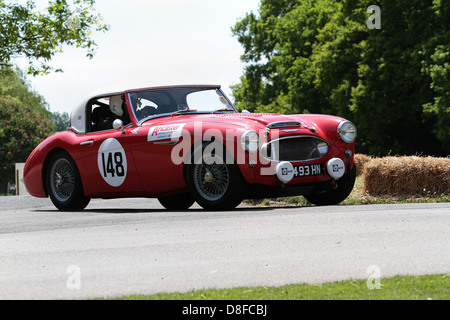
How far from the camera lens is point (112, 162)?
11180 millimetres

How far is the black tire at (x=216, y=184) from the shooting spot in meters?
9.78

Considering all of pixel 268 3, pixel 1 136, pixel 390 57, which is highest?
pixel 268 3

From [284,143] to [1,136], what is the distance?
58.5 meters

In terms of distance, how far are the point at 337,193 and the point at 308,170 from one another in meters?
1.14

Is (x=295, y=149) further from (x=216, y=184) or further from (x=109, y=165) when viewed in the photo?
(x=109, y=165)

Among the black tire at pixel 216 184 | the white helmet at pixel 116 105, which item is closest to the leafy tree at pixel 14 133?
the white helmet at pixel 116 105

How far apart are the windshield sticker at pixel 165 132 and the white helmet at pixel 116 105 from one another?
1.22 m

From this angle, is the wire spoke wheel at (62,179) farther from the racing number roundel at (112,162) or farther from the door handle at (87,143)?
the racing number roundel at (112,162)

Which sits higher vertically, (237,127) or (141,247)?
(237,127)

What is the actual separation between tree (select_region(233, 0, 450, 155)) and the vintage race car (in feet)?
72.1

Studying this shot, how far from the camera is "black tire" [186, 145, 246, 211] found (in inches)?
385

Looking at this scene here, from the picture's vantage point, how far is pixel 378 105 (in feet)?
121
